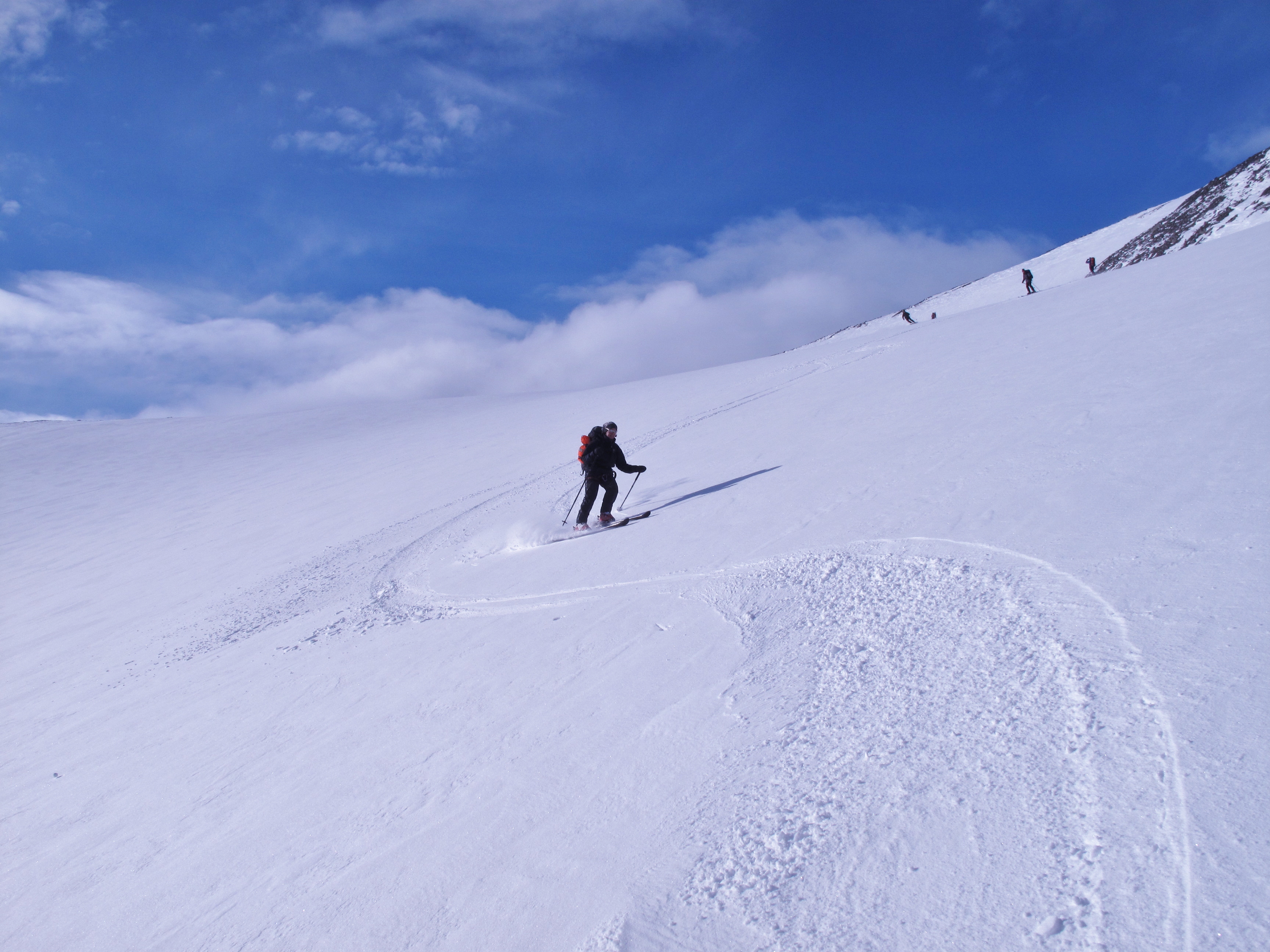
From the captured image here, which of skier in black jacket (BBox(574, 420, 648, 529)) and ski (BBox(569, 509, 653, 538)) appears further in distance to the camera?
skier in black jacket (BBox(574, 420, 648, 529))

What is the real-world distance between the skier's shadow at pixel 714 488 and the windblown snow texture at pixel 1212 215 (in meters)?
40.2

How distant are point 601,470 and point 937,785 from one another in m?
Answer: 6.92

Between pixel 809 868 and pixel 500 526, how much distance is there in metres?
7.99

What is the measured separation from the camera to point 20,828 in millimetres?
4402

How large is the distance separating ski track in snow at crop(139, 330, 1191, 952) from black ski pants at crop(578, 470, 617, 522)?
4548mm

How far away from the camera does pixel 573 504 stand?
421 inches

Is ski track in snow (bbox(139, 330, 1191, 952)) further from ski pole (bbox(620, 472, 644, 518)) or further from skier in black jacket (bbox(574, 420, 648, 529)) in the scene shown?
ski pole (bbox(620, 472, 644, 518))

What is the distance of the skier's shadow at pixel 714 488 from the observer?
8.97 m

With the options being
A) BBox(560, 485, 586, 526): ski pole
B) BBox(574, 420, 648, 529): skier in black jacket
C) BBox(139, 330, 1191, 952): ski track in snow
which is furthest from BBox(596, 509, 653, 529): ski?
BBox(139, 330, 1191, 952): ski track in snow

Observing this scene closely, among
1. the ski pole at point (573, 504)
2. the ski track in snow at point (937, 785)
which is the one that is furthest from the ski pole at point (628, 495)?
the ski track in snow at point (937, 785)

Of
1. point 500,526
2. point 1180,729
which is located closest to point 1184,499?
point 1180,729

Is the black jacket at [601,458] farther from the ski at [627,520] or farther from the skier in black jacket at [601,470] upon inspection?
the ski at [627,520]

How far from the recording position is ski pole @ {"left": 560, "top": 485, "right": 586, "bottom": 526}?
9.91 metres

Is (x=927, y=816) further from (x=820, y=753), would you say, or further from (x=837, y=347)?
(x=837, y=347)
